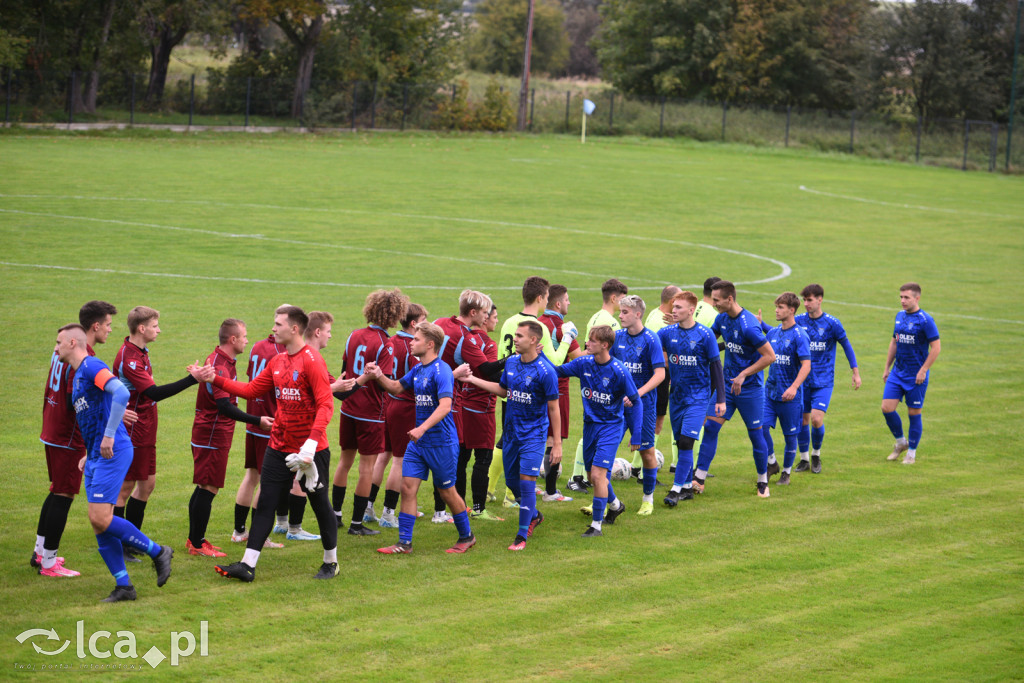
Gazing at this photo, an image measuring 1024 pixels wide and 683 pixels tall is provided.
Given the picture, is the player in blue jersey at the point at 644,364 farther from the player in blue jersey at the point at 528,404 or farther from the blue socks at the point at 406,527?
the blue socks at the point at 406,527

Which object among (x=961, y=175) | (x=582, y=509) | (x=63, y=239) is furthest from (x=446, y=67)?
(x=582, y=509)

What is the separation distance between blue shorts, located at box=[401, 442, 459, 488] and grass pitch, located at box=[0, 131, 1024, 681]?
743mm

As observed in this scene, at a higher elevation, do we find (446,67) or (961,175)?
(446,67)

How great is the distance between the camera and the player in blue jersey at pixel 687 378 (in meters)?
11.0

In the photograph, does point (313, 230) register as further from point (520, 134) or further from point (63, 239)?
point (520, 134)

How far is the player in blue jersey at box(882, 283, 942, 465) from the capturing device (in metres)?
13.4

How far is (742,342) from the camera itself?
11.6 m

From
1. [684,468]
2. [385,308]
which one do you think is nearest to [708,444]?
[684,468]

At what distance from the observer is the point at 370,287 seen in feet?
71.5

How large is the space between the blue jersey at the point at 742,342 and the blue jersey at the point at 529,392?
2.93m

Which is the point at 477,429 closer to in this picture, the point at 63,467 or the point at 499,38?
the point at 63,467

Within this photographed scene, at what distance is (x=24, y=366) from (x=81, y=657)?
938 cm

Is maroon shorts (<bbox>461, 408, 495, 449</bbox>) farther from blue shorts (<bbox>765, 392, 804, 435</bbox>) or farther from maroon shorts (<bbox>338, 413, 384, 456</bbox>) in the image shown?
blue shorts (<bbox>765, 392, 804, 435</bbox>)

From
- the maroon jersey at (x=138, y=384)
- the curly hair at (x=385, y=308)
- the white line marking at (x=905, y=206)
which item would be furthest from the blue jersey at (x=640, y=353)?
the white line marking at (x=905, y=206)
